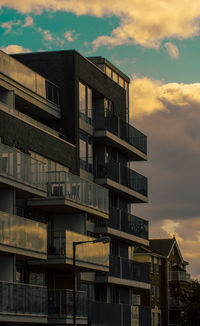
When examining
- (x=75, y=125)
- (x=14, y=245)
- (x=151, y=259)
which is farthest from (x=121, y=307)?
(x=151, y=259)

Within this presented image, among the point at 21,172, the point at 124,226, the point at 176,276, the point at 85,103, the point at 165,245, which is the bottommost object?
the point at 176,276

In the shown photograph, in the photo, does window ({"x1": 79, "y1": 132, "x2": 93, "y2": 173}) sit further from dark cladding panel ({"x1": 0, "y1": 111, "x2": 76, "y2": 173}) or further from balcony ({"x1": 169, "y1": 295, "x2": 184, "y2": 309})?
balcony ({"x1": 169, "y1": 295, "x2": 184, "y2": 309})

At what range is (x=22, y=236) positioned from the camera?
37438 millimetres

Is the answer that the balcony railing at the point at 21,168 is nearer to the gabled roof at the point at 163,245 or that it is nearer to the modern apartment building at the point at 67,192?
the modern apartment building at the point at 67,192

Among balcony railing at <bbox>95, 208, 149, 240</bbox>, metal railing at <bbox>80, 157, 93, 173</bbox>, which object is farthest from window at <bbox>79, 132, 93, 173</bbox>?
balcony railing at <bbox>95, 208, 149, 240</bbox>

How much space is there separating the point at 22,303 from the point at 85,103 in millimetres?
16761

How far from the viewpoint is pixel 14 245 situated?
1444 inches

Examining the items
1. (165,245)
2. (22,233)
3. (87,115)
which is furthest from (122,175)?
(165,245)

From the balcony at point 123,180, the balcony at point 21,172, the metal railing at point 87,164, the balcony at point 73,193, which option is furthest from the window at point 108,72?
the balcony at point 21,172

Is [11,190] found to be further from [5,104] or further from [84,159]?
[84,159]

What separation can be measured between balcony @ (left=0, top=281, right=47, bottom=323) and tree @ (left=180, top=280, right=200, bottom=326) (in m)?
61.0

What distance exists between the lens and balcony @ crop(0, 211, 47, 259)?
35.7 metres

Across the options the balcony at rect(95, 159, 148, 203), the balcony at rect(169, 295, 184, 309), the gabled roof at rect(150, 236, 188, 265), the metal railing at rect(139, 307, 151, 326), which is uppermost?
the gabled roof at rect(150, 236, 188, 265)

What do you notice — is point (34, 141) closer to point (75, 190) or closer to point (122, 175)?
point (75, 190)
